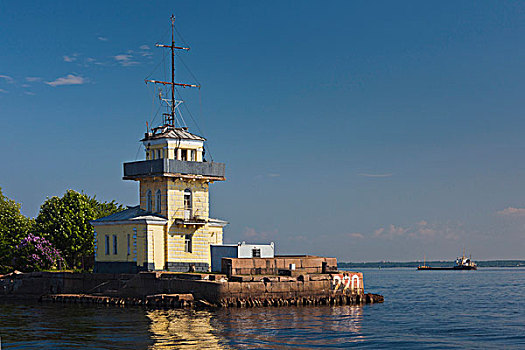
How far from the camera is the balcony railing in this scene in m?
58.3

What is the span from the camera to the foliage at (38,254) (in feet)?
223

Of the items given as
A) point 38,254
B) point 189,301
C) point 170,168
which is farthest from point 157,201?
point 38,254

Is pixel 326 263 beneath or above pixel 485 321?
above

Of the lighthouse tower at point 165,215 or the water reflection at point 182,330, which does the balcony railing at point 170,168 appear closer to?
the lighthouse tower at point 165,215

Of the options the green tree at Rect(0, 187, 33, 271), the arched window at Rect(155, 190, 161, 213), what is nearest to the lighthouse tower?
the arched window at Rect(155, 190, 161, 213)

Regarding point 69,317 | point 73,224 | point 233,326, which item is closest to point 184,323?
point 233,326

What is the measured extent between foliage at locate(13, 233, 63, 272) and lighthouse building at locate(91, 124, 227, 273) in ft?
30.5

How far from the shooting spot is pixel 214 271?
58.0 m

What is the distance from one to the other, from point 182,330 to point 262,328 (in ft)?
13.6

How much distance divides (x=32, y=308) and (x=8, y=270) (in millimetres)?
19621

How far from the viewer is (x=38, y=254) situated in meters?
68.3

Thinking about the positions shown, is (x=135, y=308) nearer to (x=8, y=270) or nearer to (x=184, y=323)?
(x=184, y=323)

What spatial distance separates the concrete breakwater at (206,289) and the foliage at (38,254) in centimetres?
767

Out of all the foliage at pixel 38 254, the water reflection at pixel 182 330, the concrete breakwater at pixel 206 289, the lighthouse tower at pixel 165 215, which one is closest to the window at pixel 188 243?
the lighthouse tower at pixel 165 215
